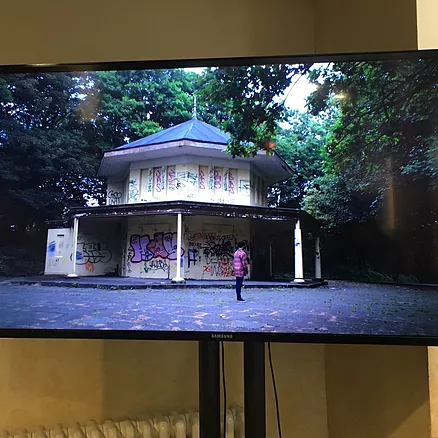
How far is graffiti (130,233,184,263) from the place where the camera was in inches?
50.4

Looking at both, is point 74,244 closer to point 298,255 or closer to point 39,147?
point 39,147

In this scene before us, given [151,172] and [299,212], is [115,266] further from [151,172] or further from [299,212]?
[299,212]

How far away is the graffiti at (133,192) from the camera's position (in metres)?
1.31

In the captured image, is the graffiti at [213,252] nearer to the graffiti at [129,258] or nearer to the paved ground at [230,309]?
the paved ground at [230,309]

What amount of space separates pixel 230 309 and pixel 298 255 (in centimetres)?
26

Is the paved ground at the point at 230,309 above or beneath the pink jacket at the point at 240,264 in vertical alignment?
beneath

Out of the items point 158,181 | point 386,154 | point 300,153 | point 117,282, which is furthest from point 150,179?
point 386,154

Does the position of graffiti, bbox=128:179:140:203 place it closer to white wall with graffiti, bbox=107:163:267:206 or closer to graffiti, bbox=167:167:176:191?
white wall with graffiti, bbox=107:163:267:206

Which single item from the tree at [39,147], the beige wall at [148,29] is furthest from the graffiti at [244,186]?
the beige wall at [148,29]

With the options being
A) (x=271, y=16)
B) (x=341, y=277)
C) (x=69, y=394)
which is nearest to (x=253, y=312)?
(x=341, y=277)

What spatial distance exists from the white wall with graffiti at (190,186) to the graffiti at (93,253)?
15 cm

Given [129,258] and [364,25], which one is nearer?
[129,258]

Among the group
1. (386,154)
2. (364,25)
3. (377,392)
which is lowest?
(377,392)

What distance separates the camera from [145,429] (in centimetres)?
151
